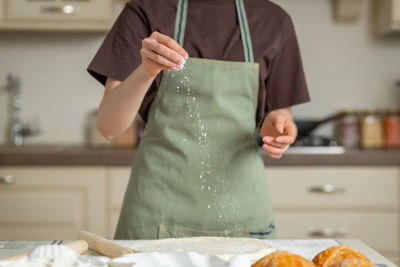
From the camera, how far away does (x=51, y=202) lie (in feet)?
6.77

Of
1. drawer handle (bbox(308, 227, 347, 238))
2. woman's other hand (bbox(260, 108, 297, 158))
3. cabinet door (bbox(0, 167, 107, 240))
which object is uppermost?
woman's other hand (bbox(260, 108, 297, 158))

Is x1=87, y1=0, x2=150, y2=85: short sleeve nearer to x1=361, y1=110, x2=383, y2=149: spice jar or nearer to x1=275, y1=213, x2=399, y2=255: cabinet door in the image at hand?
x1=275, y1=213, x2=399, y2=255: cabinet door

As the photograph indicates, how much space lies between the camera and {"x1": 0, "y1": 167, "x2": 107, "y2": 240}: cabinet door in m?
2.04

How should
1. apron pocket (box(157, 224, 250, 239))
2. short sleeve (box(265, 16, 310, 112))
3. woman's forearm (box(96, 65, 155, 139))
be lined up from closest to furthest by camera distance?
woman's forearm (box(96, 65, 155, 139)), apron pocket (box(157, 224, 250, 239)), short sleeve (box(265, 16, 310, 112))

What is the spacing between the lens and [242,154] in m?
1.23

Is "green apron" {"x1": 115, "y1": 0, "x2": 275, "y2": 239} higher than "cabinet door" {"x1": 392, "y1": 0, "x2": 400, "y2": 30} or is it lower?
lower

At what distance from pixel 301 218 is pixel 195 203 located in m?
1.01

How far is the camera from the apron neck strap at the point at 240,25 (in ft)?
3.96

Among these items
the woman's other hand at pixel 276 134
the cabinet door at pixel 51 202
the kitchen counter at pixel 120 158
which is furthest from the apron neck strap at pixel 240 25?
the cabinet door at pixel 51 202

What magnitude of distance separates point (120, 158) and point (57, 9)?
0.76 m

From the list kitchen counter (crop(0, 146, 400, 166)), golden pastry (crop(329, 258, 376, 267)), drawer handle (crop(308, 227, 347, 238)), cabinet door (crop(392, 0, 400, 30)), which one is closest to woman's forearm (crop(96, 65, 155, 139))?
golden pastry (crop(329, 258, 376, 267))

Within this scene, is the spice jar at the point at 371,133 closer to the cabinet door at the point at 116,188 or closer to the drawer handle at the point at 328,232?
the drawer handle at the point at 328,232

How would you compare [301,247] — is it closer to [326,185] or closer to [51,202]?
[326,185]

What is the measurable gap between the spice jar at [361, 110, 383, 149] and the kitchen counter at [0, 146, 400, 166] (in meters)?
0.33
